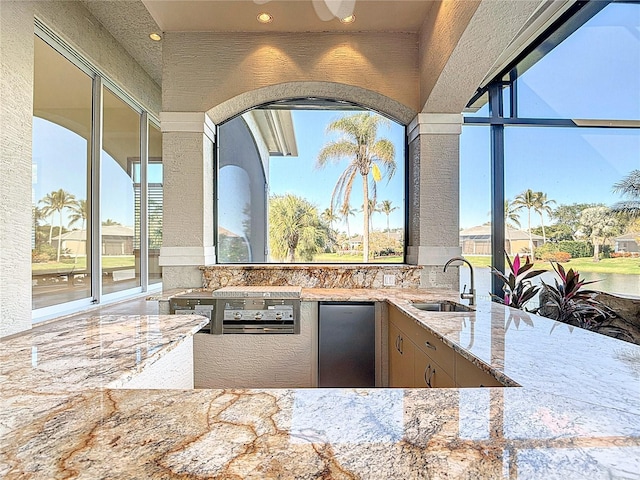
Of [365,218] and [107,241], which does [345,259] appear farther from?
[107,241]

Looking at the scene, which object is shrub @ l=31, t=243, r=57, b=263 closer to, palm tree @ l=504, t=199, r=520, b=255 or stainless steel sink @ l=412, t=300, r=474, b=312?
stainless steel sink @ l=412, t=300, r=474, b=312

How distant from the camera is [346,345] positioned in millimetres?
2766

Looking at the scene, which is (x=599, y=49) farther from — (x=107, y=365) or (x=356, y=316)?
(x=107, y=365)

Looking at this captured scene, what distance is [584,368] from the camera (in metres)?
1.07

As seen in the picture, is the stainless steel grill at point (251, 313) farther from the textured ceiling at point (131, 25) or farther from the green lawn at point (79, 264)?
the textured ceiling at point (131, 25)

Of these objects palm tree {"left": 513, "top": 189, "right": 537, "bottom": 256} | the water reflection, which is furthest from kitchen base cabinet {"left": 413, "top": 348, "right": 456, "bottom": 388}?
palm tree {"left": 513, "top": 189, "right": 537, "bottom": 256}

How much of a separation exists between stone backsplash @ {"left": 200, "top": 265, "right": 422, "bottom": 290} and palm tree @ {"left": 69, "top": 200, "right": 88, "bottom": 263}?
154 cm

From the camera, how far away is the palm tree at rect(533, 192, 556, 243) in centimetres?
391

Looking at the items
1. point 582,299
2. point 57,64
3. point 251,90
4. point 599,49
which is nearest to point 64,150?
point 57,64

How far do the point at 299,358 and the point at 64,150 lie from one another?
2.88 m

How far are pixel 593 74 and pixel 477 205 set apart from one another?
1.62 meters

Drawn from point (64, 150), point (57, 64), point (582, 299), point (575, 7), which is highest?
point (575, 7)

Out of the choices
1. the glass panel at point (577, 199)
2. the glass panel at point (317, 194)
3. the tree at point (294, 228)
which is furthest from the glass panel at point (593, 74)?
the tree at point (294, 228)

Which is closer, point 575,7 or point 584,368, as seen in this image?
point 584,368
